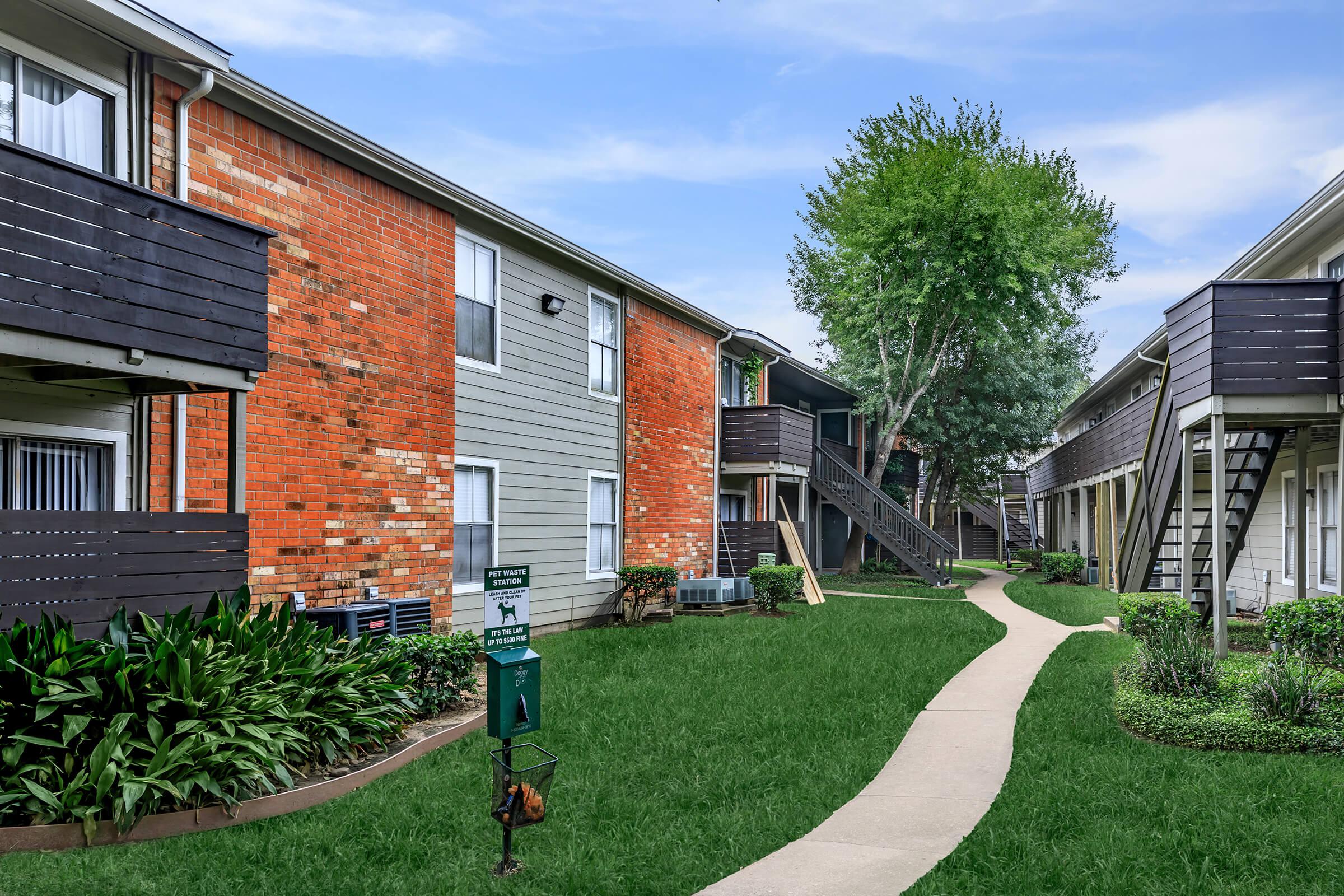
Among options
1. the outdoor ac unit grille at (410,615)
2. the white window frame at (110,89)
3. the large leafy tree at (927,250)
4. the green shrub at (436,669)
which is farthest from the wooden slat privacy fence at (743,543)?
the white window frame at (110,89)

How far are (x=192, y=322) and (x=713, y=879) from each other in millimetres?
5606

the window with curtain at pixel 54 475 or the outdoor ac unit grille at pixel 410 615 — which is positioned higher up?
the window with curtain at pixel 54 475

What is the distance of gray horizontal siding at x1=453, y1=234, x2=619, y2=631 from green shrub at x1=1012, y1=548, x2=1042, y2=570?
22.1 m

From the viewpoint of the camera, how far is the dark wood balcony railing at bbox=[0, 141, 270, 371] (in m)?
6.26

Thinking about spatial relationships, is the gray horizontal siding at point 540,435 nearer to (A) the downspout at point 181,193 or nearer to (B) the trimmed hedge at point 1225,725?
(A) the downspout at point 181,193

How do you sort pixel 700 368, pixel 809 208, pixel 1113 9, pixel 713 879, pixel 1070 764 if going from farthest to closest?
pixel 809 208
pixel 700 368
pixel 1113 9
pixel 1070 764
pixel 713 879

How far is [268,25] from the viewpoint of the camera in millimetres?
15266

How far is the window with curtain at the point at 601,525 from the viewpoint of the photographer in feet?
52.9

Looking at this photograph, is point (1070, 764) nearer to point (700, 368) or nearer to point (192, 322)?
point (192, 322)

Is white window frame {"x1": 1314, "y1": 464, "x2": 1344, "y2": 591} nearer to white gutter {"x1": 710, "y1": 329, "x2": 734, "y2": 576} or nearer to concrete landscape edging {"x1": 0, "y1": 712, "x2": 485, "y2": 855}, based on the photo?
white gutter {"x1": 710, "y1": 329, "x2": 734, "y2": 576}

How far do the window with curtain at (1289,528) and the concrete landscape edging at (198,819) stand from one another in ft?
45.5

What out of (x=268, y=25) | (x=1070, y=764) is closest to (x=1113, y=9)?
(x=1070, y=764)

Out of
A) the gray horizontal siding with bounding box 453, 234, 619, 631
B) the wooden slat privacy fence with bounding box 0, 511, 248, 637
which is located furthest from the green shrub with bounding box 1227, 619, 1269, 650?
the wooden slat privacy fence with bounding box 0, 511, 248, 637

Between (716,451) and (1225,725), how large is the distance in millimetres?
14030
